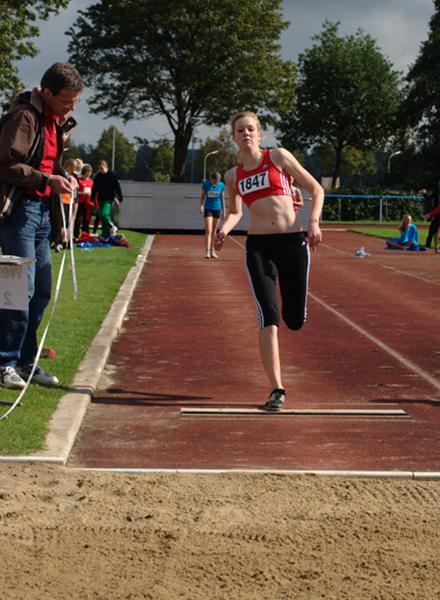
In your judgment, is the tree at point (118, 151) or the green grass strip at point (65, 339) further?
the tree at point (118, 151)

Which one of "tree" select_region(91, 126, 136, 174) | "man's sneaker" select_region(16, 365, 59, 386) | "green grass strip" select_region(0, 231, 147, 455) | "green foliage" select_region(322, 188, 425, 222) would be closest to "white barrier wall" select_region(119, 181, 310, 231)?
"green grass strip" select_region(0, 231, 147, 455)

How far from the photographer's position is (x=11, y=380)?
755 cm

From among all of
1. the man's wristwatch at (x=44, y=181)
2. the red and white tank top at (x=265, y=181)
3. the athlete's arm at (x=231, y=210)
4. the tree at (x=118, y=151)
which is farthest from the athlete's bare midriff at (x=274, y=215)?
the tree at (x=118, y=151)

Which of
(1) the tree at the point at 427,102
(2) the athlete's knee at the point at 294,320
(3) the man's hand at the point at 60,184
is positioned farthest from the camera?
(1) the tree at the point at 427,102

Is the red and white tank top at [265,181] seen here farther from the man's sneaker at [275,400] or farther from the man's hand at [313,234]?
the man's sneaker at [275,400]

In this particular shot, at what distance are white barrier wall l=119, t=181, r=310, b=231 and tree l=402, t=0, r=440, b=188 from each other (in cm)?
4548

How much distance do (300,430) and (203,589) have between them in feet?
9.71

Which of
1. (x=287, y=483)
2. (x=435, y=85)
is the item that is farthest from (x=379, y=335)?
(x=435, y=85)

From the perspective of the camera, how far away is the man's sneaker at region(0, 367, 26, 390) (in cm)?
754

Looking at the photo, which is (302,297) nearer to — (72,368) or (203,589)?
(72,368)

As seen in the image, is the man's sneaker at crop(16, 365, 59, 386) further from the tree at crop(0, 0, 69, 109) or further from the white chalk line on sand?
the tree at crop(0, 0, 69, 109)

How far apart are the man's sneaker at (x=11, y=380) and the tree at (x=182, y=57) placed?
60748 mm

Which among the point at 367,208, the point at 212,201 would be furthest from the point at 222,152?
the point at 212,201

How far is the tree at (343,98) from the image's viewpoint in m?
101
